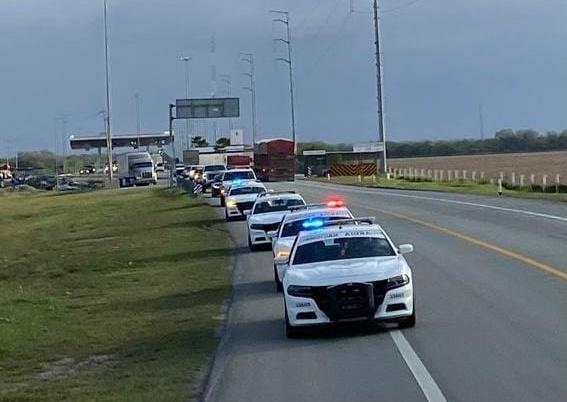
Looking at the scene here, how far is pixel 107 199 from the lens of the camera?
8456 cm

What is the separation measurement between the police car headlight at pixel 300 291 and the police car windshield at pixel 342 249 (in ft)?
3.16

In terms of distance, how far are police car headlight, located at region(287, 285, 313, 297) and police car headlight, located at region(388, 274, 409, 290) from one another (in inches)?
41.3

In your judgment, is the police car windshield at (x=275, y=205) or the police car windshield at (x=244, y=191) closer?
the police car windshield at (x=275, y=205)

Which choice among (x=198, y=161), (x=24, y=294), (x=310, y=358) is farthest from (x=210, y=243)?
(x=198, y=161)

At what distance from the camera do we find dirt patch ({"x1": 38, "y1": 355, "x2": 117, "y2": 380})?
1541cm

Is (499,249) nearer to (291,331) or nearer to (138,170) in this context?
(291,331)

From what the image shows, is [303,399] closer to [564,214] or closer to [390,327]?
[390,327]

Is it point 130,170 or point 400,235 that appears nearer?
point 400,235

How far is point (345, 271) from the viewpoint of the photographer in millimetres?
16250

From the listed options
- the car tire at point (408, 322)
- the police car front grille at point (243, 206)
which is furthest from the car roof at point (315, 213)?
the police car front grille at point (243, 206)

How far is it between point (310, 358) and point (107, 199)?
234 feet

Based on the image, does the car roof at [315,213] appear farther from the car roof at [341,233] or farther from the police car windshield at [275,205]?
the police car windshield at [275,205]

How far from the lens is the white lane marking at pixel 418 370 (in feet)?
36.6

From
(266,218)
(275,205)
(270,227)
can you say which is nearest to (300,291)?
(270,227)
